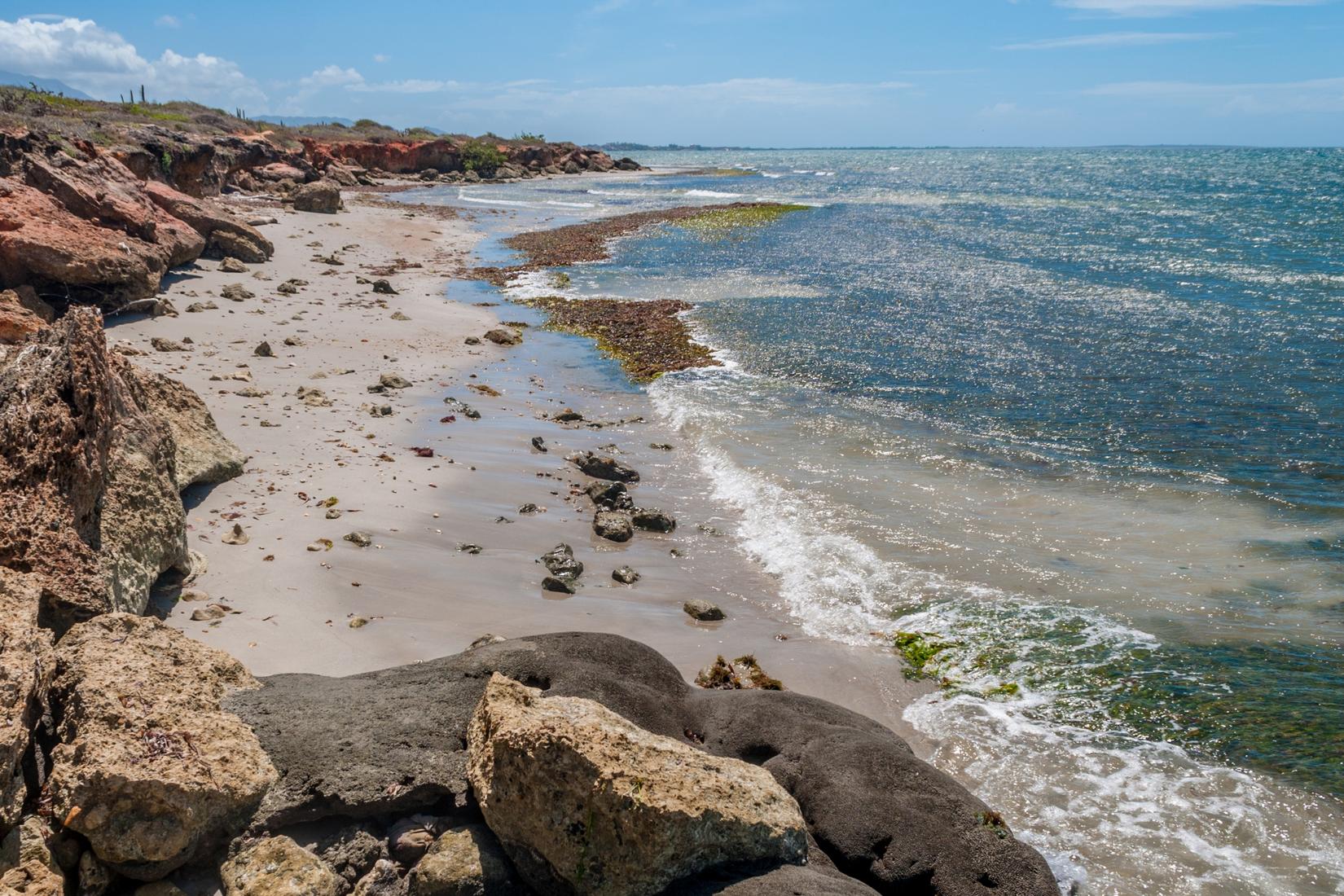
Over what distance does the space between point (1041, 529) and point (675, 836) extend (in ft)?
25.9

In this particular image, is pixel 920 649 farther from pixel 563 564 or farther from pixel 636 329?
pixel 636 329

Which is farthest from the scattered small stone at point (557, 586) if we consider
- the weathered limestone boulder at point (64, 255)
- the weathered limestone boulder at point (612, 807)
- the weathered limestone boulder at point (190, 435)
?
the weathered limestone boulder at point (64, 255)

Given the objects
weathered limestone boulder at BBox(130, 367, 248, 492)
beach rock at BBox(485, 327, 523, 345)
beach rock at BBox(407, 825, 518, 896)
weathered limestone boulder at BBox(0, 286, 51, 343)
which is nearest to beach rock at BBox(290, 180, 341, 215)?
beach rock at BBox(485, 327, 523, 345)

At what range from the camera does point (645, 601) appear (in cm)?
862

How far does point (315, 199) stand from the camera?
121ft

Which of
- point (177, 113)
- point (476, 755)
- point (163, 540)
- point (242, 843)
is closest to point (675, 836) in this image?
point (476, 755)

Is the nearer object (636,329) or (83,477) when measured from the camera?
(83,477)

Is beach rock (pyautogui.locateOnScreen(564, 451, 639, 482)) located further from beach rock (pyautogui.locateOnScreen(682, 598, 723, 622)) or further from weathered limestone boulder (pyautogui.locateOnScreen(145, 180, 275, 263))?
weathered limestone boulder (pyautogui.locateOnScreen(145, 180, 275, 263))

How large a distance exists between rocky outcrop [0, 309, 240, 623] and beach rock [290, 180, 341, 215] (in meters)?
31.6

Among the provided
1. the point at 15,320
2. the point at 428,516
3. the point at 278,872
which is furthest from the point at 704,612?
the point at 15,320

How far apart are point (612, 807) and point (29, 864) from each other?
8.47ft

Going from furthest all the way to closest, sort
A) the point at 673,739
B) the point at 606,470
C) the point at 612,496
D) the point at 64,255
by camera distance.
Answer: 1. the point at 64,255
2. the point at 606,470
3. the point at 612,496
4. the point at 673,739

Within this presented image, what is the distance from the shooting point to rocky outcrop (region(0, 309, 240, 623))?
5.16m

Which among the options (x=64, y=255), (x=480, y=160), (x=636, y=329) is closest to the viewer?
(x=64, y=255)
